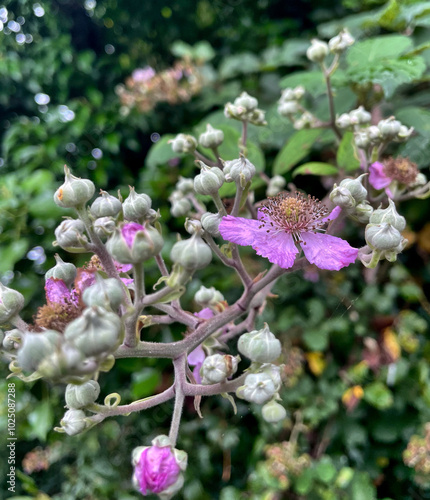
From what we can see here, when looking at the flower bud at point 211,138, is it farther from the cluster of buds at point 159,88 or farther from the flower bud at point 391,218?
the cluster of buds at point 159,88

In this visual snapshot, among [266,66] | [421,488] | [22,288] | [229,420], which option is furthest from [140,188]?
[421,488]

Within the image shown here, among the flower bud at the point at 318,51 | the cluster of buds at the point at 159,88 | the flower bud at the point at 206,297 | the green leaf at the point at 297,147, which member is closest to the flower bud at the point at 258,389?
the flower bud at the point at 206,297

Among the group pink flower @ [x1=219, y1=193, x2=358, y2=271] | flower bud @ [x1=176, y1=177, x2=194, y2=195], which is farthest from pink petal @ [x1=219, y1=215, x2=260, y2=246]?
flower bud @ [x1=176, y1=177, x2=194, y2=195]

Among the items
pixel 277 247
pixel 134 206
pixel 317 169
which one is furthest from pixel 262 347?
pixel 317 169

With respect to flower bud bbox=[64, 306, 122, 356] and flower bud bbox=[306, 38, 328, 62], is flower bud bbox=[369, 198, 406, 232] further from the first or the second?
flower bud bbox=[306, 38, 328, 62]

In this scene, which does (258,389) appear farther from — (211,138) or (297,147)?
(297,147)

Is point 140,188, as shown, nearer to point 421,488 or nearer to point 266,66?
point 266,66
